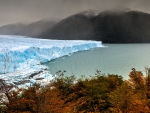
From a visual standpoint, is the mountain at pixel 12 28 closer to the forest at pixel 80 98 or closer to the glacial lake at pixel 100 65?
the glacial lake at pixel 100 65

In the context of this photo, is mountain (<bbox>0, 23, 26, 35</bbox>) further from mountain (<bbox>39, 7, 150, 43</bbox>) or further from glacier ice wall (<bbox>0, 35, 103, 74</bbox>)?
glacier ice wall (<bbox>0, 35, 103, 74</bbox>)

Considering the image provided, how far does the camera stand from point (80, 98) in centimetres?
721

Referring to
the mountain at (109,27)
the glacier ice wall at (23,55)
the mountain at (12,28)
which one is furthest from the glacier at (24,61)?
the mountain at (12,28)

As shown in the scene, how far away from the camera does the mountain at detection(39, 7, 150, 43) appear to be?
58.7 m

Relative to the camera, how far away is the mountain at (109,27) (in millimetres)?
58681

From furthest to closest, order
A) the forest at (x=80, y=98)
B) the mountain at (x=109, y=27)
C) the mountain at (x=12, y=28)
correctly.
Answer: the mountain at (x=12, y=28)
the mountain at (x=109, y=27)
the forest at (x=80, y=98)

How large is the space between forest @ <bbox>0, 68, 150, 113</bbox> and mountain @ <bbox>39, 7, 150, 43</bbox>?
163 ft

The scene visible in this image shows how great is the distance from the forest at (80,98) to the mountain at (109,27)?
49754 millimetres

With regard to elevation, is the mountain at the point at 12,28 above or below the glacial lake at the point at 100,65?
above

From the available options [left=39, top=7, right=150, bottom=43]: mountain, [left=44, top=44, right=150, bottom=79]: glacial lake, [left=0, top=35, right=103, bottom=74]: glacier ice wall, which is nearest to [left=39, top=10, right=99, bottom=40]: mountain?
[left=39, top=7, right=150, bottom=43]: mountain

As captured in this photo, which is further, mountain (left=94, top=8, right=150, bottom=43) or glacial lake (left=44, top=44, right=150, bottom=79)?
mountain (left=94, top=8, right=150, bottom=43)

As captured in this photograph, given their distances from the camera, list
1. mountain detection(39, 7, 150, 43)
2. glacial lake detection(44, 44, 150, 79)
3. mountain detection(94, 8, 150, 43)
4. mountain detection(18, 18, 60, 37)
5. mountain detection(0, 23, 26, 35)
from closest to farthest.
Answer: glacial lake detection(44, 44, 150, 79) < mountain detection(94, 8, 150, 43) < mountain detection(39, 7, 150, 43) < mountain detection(18, 18, 60, 37) < mountain detection(0, 23, 26, 35)

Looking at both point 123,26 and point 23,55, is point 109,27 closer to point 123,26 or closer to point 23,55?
point 123,26

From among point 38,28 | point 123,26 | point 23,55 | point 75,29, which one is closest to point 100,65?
point 23,55
